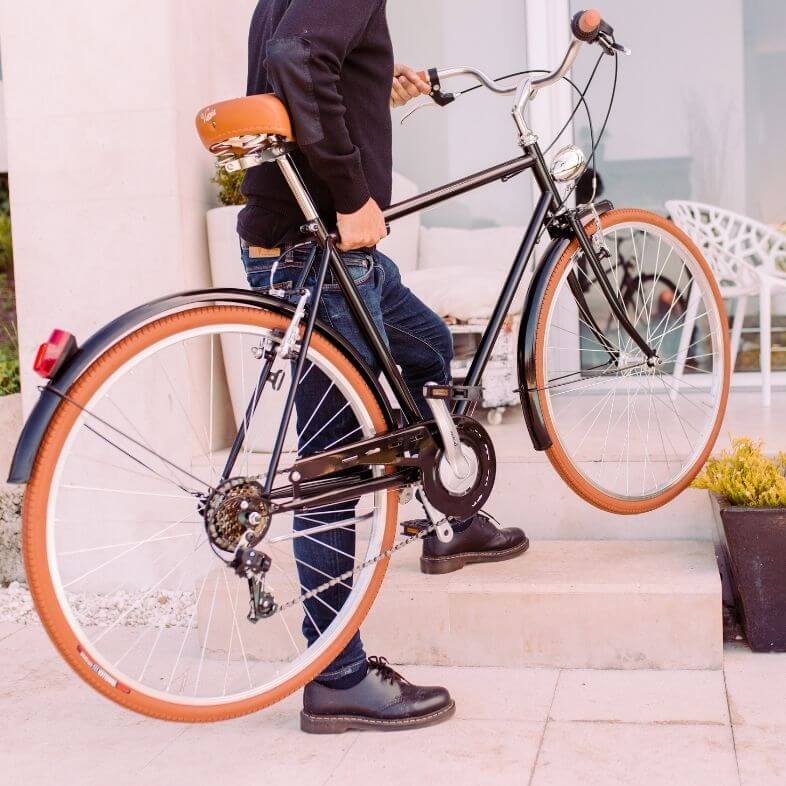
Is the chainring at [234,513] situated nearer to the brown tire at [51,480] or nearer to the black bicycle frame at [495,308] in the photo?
the black bicycle frame at [495,308]

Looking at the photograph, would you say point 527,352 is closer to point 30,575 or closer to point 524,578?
point 524,578

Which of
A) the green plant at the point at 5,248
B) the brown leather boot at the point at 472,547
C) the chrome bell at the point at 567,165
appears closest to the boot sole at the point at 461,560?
the brown leather boot at the point at 472,547

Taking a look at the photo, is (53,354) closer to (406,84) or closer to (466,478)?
(466,478)

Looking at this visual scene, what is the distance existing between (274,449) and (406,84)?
942 mm

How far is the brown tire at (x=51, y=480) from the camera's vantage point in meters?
1.59

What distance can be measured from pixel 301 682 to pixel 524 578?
661mm

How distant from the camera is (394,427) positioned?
2000 mm

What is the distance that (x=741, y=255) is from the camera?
3.96 m

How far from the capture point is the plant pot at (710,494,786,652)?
2295 mm

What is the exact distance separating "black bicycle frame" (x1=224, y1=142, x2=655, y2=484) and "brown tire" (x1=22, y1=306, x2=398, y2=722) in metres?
0.09

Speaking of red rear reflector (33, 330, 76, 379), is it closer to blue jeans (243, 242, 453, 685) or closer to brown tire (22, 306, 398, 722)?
brown tire (22, 306, 398, 722)

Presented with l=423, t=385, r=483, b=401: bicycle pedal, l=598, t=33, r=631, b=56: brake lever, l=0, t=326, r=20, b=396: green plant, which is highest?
Result: l=598, t=33, r=631, b=56: brake lever

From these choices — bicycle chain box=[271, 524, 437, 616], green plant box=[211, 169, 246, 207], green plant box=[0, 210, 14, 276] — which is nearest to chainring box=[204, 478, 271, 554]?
bicycle chain box=[271, 524, 437, 616]

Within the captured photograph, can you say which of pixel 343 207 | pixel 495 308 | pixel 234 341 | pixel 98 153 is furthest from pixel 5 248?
pixel 343 207
